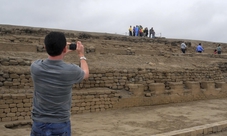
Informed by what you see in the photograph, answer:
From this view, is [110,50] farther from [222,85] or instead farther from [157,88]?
[222,85]

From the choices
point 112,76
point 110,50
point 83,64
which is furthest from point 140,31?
point 83,64

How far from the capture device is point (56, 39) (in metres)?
2.66

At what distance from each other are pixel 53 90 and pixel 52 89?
1 centimetres

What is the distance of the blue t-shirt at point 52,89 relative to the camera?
8.57 feet

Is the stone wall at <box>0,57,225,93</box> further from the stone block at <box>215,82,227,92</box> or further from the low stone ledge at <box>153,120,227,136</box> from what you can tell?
the low stone ledge at <box>153,120,227,136</box>

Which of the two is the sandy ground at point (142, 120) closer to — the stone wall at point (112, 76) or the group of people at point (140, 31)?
the stone wall at point (112, 76)

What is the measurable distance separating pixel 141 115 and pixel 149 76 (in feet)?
11.0

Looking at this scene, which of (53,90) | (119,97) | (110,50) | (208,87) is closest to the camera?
(53,90)

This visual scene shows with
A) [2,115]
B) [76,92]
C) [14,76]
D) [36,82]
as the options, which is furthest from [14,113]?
[36,82]

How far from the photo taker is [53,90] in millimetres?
2650

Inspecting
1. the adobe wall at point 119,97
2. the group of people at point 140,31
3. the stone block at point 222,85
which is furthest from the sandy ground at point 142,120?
the group of people at point 140,31

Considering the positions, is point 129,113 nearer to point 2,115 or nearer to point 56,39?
point 2,115

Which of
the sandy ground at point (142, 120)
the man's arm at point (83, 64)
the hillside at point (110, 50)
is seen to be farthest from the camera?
the hillside at point (110, 50)

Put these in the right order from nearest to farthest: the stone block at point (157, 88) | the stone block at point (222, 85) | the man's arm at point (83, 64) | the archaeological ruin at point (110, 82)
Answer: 1. the man's arm at point (83, 64)
2. the archaeological ruin at point (110, 82)
3. the stone block at point (157, 88)
4. the stone block at point (222, 85)
